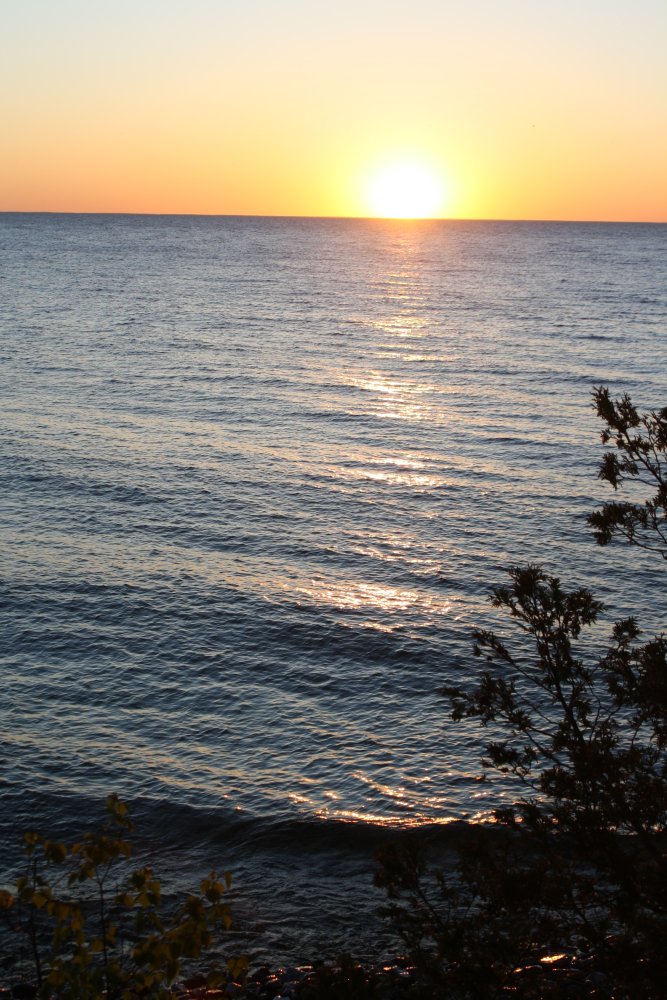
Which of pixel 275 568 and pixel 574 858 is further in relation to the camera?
pixel 275 568

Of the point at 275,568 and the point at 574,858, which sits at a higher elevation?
the point at 275,568

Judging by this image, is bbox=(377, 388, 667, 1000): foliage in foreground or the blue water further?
the blue water

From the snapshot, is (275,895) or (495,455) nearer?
(275,895)

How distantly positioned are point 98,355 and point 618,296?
65854 mm

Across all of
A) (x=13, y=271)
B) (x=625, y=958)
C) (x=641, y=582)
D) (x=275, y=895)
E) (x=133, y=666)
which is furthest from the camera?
(x=13, y=271)

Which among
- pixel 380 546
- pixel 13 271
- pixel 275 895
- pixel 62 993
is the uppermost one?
pixel 13 271

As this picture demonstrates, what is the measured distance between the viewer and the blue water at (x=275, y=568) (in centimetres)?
1862

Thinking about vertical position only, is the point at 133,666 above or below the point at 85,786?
above

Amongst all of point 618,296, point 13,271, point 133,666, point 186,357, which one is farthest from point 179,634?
point 13,271

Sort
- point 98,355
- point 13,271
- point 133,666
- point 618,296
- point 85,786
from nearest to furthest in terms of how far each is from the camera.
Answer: point 85,786
point 133,666
point 98,355
point 618,296
point 13,271

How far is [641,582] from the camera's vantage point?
2770cm

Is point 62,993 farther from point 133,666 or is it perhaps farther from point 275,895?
point 133,666

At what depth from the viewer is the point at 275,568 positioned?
28812 millimetres

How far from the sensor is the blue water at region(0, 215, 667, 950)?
18.6 m
